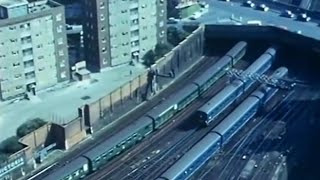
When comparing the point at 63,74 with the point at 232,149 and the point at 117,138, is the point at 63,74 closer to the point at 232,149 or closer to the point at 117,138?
the point at 117,138

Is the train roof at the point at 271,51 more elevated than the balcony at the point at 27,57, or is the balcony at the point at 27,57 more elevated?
A: the balcony at the point at 27,57

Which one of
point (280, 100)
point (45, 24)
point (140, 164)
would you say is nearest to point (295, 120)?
point (280, 100)

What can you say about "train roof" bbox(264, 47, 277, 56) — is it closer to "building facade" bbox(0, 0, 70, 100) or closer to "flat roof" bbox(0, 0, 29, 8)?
"building facade" bbox(0, 0, 70, 100)

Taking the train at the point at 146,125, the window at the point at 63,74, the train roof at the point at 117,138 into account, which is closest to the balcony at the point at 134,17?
the train at the point at 146,125

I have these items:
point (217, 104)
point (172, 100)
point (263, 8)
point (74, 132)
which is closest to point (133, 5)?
point (172, 100)

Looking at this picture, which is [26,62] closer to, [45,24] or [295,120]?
[45,24]

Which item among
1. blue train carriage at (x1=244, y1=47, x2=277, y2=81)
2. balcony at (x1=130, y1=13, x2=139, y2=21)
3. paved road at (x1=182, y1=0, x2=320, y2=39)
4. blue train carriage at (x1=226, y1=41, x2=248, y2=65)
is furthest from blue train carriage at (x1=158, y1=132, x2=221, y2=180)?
paved road at (x1=182, y1=0, x2=320, y2=39)

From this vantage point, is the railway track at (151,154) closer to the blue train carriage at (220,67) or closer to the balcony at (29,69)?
the blue train carriage at (220,67)
